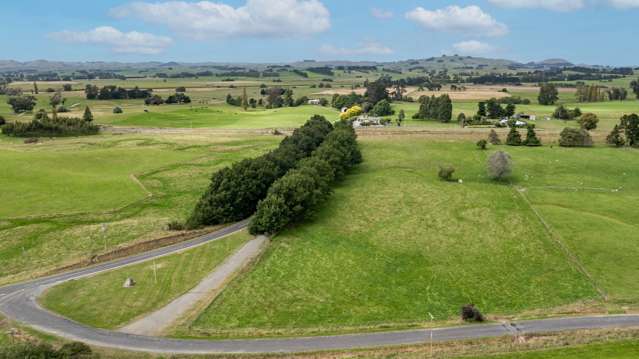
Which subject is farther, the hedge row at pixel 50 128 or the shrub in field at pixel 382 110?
the shrub in field at pixel 382 110

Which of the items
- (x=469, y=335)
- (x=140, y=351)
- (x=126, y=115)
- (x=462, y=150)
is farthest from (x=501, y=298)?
(x=126, y=115)

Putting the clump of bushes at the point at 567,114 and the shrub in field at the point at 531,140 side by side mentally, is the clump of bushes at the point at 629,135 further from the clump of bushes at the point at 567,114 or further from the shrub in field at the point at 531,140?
the clump of bushes at the point at 567,114

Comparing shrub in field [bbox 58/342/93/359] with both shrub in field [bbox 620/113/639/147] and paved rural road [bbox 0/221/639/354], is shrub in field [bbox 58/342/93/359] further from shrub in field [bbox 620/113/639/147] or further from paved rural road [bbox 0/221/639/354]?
shrub in field [bbox 620/113/639/147]

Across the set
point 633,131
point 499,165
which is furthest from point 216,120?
point 633,131

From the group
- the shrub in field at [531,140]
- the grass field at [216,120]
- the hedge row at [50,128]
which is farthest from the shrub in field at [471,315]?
the hedge row at [50,128]

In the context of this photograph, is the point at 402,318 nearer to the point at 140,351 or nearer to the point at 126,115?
the point at 140,351

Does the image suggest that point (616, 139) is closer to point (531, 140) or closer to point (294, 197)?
point (531, 140)
